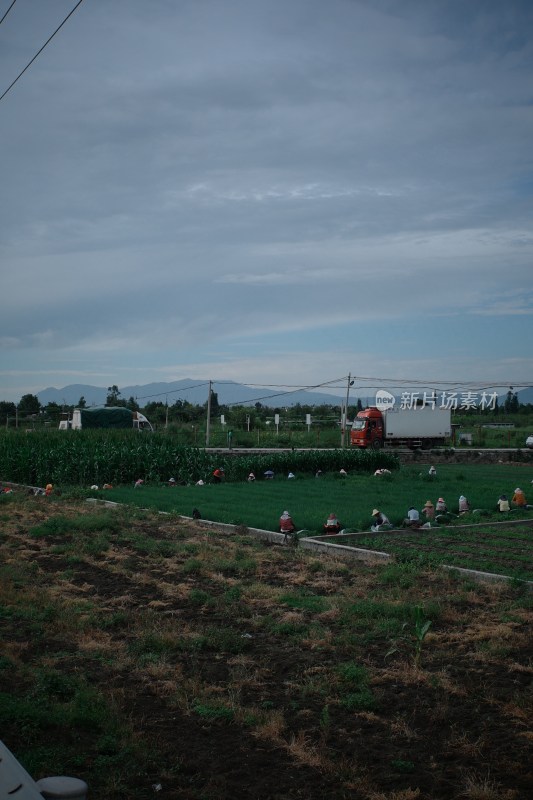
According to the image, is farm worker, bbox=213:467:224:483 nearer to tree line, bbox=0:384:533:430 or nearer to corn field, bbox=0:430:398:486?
corn field, bbox=0:430:398:486

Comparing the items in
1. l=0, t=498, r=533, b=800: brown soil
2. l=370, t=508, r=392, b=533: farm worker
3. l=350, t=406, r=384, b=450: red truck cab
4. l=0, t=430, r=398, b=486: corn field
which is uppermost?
l=350, t=406, r=384, b=450: red truck cab

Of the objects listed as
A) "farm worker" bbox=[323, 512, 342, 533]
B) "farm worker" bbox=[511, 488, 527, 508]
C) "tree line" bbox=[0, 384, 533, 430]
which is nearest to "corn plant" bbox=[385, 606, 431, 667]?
"farm worker" bbox=[323, 512, 342, 533]

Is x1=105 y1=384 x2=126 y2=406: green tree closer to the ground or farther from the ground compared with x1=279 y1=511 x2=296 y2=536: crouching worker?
farther from the ground

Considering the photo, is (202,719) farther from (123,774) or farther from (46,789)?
(46,789)

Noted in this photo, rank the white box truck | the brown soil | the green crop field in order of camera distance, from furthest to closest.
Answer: the white box truck → the green crop field → the brown soil

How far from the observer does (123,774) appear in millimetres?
4742

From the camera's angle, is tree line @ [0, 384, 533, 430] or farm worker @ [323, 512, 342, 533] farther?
tree line @ [0, 384, 533, 430]

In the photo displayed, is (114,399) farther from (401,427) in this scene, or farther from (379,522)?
(379,522)

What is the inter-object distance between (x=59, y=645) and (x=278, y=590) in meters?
2.90

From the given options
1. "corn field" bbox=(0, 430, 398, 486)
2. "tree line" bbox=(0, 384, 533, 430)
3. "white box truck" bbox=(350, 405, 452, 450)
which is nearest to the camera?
"corn field" bbox=(0, 430, 398, 486)

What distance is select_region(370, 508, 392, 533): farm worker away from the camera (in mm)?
13898

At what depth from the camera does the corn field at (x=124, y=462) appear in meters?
23.8

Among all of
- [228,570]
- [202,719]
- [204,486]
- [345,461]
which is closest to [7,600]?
[228,570]

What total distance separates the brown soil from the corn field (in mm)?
12953
